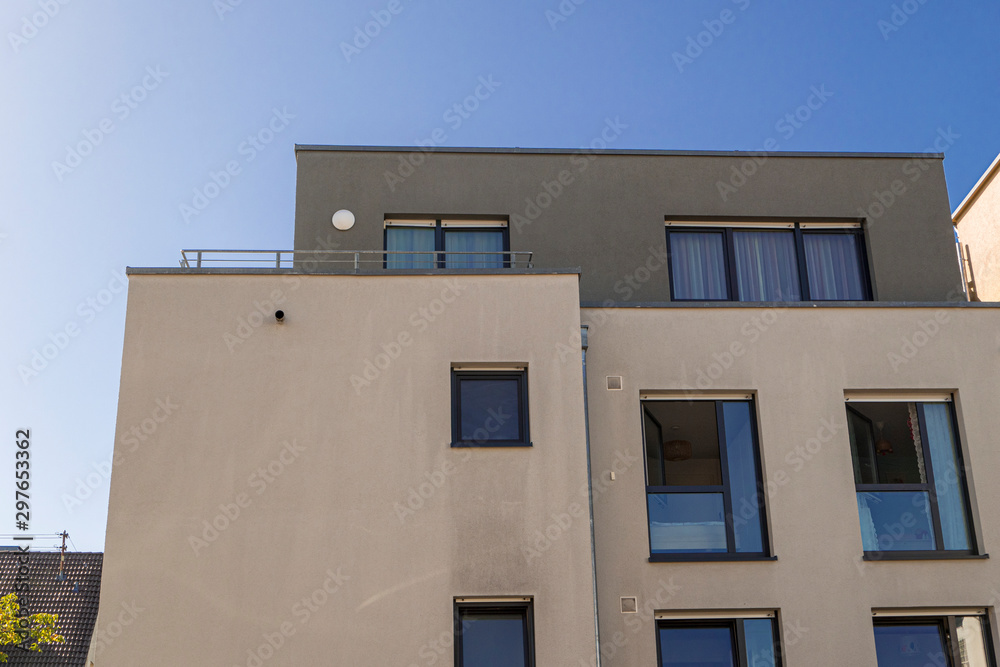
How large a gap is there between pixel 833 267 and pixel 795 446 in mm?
3505

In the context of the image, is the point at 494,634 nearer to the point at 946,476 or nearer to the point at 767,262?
the point at 946,476

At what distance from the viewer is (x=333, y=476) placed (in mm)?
10164

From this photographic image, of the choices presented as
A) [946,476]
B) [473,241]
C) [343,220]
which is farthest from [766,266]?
[343,220]

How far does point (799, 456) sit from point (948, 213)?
4.98 metres

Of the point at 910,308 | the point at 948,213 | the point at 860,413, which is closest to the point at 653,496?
the point at 860,413

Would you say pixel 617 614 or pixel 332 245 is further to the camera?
pixel 332 245

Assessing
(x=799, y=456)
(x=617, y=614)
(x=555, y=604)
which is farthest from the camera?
(x=799, y=456)

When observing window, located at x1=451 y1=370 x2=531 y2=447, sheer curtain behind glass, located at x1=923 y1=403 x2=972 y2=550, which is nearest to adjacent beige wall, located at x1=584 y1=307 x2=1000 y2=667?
sheer curtain behind glass, located at x1=923 y1=403 x2=972 y2=550

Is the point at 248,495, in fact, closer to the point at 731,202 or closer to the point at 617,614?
the point at 617,614

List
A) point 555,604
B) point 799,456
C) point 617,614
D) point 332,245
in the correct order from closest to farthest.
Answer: point 555,604
point 617,614
point 799,456
point 332,245

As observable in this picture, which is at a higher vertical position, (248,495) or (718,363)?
(718,363)

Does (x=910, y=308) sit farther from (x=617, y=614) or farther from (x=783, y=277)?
(x=617, y=614)

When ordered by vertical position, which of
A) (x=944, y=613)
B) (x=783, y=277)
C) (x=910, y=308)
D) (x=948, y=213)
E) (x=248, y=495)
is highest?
(x=948, y=213)

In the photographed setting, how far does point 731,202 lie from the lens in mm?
13930
